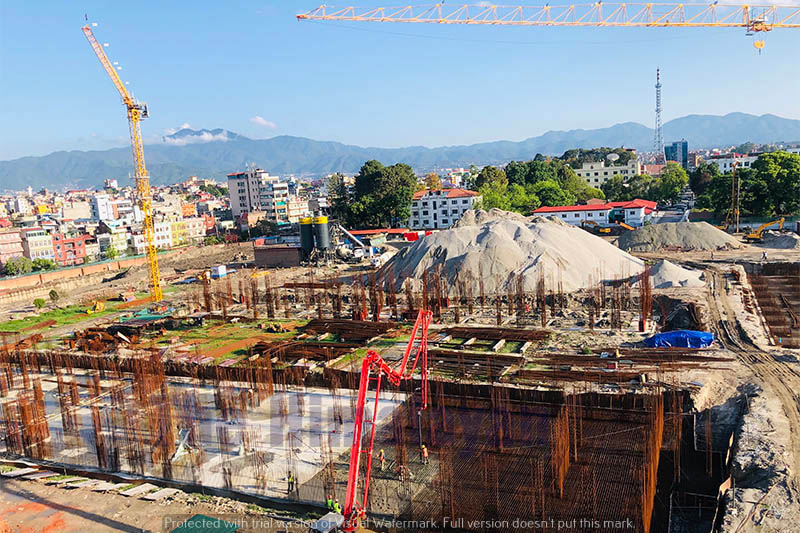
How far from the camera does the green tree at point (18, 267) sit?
4212cm

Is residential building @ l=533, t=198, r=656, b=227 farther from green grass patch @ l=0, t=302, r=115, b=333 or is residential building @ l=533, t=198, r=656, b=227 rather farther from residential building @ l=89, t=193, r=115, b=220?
residential building @ l=89, t=193, r=115, b=220

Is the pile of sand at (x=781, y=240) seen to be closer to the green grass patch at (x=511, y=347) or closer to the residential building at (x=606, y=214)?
the residential building at (x=606, y=214)

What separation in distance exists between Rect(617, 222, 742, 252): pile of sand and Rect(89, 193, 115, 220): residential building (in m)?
73.9

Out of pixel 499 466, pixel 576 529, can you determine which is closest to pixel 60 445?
pixel 499 466

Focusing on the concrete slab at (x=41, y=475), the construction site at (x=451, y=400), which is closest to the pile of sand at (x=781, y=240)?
the construction site at (x=451, y=400)

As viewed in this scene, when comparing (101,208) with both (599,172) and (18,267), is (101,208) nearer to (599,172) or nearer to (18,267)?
(18,267)

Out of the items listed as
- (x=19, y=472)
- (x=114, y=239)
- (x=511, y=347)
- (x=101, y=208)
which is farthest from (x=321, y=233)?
(x=101, y=208)

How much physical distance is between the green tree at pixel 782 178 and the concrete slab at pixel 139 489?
146ft

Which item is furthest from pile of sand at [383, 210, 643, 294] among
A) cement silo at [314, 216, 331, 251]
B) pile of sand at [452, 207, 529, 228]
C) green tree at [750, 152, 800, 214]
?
green tree at [750, 152, 800, 214]

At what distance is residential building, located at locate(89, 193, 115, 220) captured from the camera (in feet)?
273

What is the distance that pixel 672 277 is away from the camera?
24.3 metres

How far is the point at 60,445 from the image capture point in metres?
13.1

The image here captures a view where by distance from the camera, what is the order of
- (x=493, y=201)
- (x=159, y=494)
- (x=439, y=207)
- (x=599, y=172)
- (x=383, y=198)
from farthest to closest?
(x=599, y=172)
(x=439, y=207)
(x=383, y=198)
(x=493, y=201)
(x=159, y=494)

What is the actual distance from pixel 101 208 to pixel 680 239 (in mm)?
78422
